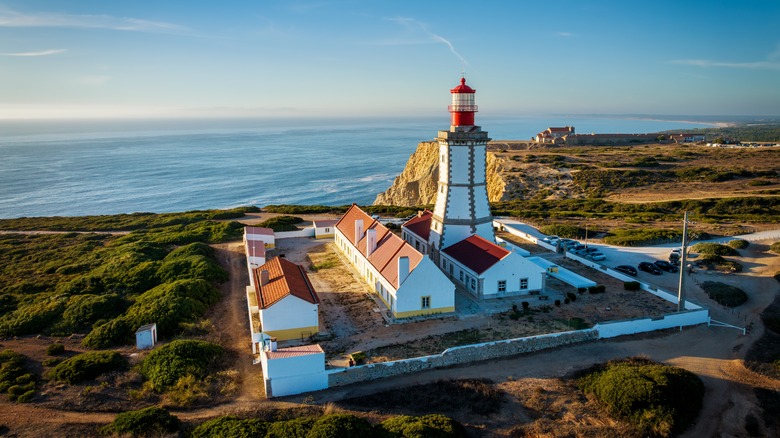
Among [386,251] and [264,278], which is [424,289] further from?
[264,278]

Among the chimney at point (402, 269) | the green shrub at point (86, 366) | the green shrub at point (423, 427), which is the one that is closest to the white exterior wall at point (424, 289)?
the chimney at point (402, 269)

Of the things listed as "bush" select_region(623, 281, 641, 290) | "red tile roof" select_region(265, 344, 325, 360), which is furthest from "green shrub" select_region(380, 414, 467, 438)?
"bush" select_region(623, 281, 641, 290)

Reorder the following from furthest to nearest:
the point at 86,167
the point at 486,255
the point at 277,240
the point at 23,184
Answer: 1. the point at 86,167
2. the point at 23,184
3. the point at 277,240
4. the point at 486,255

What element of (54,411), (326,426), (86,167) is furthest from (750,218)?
(86,167)

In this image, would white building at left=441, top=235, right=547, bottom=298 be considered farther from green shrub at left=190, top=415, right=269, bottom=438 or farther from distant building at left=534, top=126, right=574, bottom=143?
distant building at left=534, top=126, right=574, bottom=143

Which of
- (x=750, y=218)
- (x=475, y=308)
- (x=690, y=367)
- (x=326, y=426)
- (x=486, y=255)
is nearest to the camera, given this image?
(x=326, y=426)

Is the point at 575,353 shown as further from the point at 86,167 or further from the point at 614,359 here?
the point at 86,167

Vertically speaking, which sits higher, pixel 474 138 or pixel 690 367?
pixel 474 138
